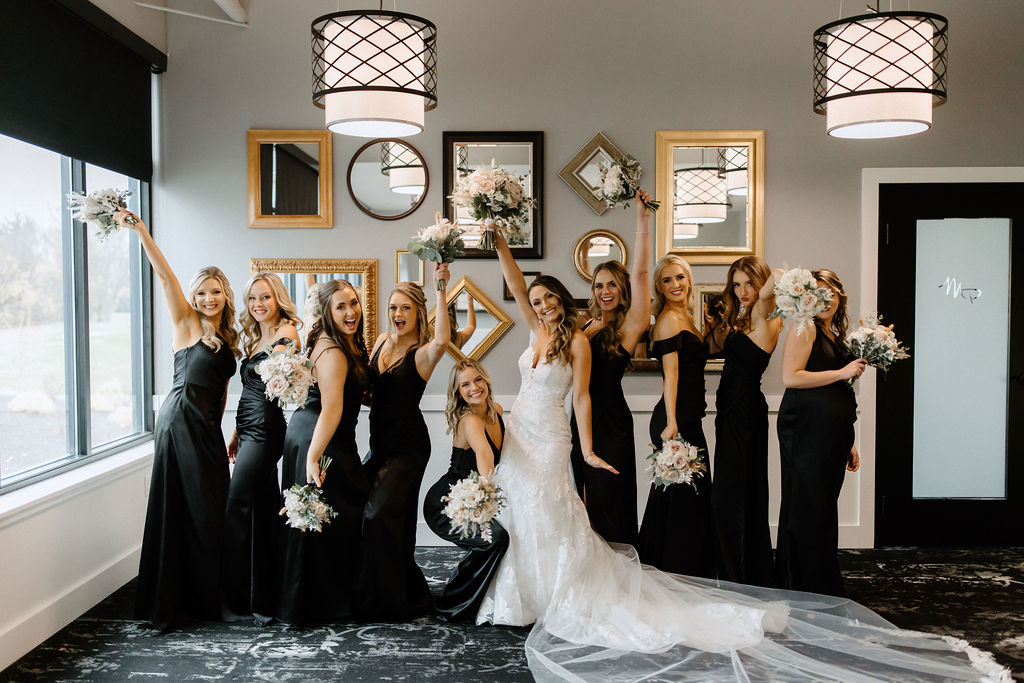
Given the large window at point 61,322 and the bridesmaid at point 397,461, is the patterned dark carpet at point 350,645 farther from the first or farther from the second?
the large window at point 61,322

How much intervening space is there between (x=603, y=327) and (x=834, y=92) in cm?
157

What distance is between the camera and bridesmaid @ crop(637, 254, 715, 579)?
4340 millimetres

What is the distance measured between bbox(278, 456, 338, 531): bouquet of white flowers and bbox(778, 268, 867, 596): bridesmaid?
2295mm

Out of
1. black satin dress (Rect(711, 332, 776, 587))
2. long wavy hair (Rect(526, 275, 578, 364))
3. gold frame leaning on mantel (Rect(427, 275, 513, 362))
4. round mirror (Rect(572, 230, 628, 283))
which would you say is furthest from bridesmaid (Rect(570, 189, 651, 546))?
gold frame leaning on mantel (Rect(427, 275, 513, 362))

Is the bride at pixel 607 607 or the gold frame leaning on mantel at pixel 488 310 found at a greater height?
the gold frame leaning on mantel at pixel 488 310

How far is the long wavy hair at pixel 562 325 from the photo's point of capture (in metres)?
4.15

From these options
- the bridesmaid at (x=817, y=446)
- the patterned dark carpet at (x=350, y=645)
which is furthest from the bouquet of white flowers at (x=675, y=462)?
the patterned dark carpet at (x=350, y=645)

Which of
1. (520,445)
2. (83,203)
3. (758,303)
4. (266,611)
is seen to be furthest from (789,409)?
(83,203)

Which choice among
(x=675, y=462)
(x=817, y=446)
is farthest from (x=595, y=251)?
(x=817, y=446)

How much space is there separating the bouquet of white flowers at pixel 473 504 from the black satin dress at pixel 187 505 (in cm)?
123

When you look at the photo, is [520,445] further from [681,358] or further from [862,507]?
[862,507]

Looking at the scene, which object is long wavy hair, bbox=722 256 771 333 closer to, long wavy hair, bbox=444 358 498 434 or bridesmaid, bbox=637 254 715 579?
bridesmaid, bbox=637 254 715 579

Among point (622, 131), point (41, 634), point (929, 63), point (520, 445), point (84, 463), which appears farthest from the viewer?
point (622, 131)

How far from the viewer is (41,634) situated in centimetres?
391
